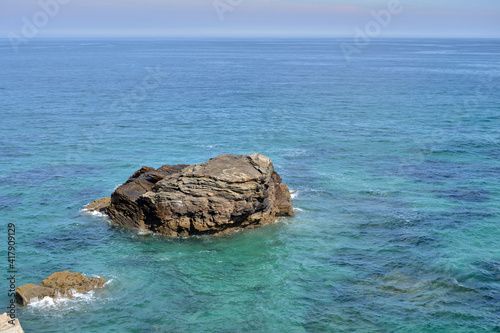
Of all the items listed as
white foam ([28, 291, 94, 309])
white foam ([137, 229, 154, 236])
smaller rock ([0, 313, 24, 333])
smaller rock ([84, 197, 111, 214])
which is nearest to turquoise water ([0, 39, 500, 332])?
white foam ([28, 291, 94, 309])

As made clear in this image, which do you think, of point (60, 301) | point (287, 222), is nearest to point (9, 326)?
point (60, 301)

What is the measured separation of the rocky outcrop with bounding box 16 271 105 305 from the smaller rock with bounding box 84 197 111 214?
12.8 meters

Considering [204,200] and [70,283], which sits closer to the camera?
[70,283]

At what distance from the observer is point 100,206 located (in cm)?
4531

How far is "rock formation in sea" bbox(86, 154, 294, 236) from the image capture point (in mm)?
38844

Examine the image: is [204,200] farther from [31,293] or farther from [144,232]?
[31,293]

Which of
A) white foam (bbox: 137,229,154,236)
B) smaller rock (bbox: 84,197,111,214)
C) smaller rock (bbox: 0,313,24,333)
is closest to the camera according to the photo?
smaller rock (bbox: 0,313,24,333)

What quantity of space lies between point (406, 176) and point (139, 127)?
142 ft

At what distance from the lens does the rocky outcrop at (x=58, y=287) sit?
29922 mm

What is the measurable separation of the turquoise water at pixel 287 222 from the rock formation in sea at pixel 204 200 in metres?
1.25

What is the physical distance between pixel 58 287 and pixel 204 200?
1246 cm

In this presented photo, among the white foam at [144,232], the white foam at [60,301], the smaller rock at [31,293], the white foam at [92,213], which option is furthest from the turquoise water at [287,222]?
the white foam at [144,232]

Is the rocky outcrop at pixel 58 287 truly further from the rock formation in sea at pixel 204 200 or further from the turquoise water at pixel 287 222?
the rock formation in sea at pixel 204 200

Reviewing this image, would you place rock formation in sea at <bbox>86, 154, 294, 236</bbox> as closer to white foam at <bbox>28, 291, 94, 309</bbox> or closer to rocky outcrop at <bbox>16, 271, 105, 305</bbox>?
rocky outcrop at <bbox>16, 271, 105, 305</bbox>
